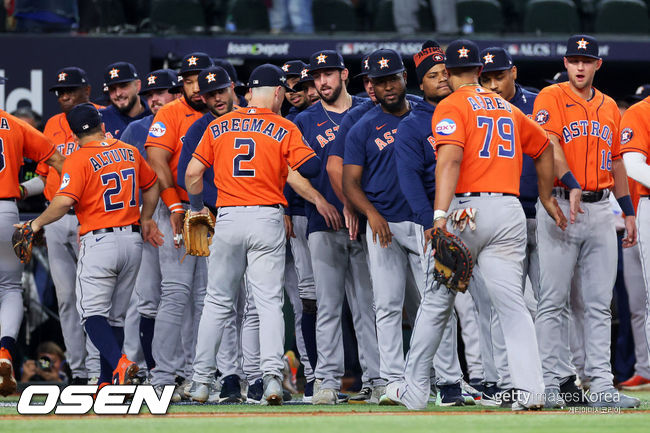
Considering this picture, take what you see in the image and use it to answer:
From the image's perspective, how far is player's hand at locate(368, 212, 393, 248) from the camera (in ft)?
20.8

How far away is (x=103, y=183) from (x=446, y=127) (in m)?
2.35

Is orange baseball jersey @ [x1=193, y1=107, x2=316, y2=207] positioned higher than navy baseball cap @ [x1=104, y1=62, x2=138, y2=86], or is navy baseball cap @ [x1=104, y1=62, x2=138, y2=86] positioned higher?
navy baseball cap @ [x1=104, y1=62, x2=138, y2=86]

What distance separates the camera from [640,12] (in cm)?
1130

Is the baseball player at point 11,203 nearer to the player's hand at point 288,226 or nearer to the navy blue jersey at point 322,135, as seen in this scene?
the player's hand at point 288,226

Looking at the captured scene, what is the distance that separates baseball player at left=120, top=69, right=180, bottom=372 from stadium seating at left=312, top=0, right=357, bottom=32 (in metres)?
3.44

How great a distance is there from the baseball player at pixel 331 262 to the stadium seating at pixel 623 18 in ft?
16.4

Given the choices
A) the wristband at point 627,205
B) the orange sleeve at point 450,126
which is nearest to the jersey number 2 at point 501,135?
the orange sleeve at point 450,126

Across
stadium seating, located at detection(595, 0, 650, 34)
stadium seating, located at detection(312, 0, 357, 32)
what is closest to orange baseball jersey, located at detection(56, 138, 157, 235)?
stadium seating, located at detection(312, 0, 357, 32)

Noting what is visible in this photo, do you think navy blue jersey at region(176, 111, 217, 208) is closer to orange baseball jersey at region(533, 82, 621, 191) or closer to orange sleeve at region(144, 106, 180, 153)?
orange sleeve at region(144, 106, 180, 153)

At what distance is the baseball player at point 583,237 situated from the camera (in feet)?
20.2

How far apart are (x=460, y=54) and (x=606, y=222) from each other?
1.39 meters

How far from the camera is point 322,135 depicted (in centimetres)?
714

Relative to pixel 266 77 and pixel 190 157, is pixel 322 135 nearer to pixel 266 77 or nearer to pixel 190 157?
pixel 266 77

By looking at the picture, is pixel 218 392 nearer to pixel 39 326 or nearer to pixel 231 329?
pixel 231 329
